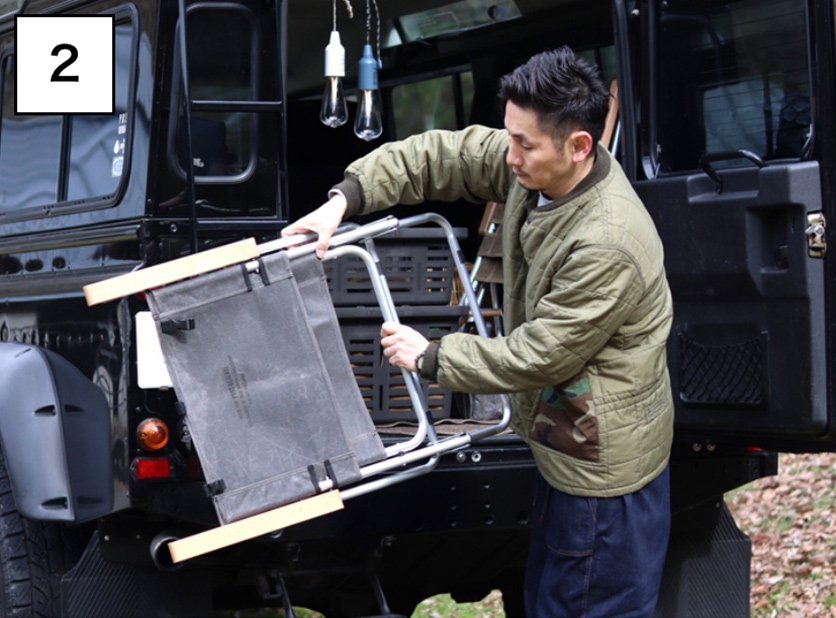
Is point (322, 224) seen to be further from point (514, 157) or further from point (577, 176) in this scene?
point (577, 176)

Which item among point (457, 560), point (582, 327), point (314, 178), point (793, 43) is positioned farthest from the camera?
point (314, 178)

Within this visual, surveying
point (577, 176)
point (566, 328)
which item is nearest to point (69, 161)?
point (577, 176)

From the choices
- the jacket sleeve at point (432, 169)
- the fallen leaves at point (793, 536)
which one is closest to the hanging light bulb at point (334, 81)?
the jacket sleeve at point (432, 169)

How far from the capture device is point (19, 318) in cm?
434

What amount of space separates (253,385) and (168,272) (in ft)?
1.20

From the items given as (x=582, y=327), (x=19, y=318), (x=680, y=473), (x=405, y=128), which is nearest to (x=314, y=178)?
(x=405, y=128)

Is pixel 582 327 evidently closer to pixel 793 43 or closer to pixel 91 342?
pixel 793 43

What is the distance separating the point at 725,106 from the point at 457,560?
177 centimetres

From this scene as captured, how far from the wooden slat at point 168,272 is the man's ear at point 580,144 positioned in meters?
0.84

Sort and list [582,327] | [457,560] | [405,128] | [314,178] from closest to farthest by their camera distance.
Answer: [582,327] → [457,560] → [314,178] → [405,128]

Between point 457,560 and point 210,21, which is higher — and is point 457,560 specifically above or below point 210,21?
below

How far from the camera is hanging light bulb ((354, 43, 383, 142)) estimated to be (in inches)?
164

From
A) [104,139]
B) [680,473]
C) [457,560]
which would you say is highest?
[104,139]

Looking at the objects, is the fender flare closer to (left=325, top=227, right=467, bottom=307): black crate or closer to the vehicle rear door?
(left=325, top=227, right=467, bottom=307): black crate
